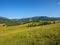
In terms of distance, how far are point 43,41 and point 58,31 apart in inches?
250

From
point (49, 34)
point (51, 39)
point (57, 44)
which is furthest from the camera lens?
point (49, 34)

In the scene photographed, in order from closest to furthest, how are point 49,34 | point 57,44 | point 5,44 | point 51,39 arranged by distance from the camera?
point 5,44
point 57,44
point 51,39
point 49,34

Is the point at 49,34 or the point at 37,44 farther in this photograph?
the point at 49,34

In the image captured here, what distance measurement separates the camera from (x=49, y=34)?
23766 mm

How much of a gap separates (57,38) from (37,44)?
497cm

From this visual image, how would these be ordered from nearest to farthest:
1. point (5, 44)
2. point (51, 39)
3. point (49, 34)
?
point (5, 44) → point (51, 39) → point (49, 34)

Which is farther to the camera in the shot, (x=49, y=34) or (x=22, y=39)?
(x=49, y=34)

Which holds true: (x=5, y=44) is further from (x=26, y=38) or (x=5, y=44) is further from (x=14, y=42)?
(x=26, y=38)

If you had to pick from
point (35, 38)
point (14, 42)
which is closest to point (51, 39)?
point (35, 38)

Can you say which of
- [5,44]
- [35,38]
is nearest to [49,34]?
[35,38]

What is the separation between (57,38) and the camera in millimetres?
22344

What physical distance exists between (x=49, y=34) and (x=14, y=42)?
7638 mm

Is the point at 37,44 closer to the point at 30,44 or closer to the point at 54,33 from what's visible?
the point at 30,44

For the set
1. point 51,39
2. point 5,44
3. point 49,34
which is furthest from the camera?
point 49,34
